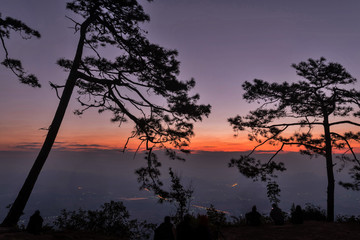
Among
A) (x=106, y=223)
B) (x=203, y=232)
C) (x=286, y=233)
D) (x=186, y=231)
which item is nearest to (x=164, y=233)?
(x=186, y=231)

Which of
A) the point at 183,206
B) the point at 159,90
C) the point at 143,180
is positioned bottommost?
the point at 183,206

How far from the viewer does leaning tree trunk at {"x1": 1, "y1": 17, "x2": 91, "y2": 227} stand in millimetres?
7027

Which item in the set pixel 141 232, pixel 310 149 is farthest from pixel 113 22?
pixel 310 149

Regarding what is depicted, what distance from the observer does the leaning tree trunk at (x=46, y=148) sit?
7027 mm

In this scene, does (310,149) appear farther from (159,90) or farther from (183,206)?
(159,90)

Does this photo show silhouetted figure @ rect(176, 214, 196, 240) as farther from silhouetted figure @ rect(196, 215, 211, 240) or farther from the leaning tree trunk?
the leaning tree trunk

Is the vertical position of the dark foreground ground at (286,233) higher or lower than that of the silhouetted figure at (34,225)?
lower

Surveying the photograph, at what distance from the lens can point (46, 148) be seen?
7832 millimetres

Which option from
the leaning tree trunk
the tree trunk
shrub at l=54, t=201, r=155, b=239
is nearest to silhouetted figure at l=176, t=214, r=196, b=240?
shrub at l=54, t=201, r=155, b=239

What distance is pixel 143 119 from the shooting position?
9664mm

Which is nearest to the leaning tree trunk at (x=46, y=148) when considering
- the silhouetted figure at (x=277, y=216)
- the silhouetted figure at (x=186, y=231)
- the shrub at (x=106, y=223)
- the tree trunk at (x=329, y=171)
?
the shrub at (x=106, y=223)

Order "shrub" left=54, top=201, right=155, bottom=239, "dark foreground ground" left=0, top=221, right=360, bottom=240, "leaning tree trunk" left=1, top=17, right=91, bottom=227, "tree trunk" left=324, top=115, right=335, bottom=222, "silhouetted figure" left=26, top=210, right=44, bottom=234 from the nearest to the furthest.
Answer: "silhouetted figure" left=26, top=210, right=44, bottom=234 < "leaning tree trunk" left=1, top=17, right=91, bottom=227 < "dark foreground ground" left=0, top=221, right=360, bottom=240 < "shrub" left=54, top=201, right=155, bottom=239 < "tree trunk" left=324, top=115, right=335, bottom=222

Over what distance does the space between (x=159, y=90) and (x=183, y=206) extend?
19.3 ft

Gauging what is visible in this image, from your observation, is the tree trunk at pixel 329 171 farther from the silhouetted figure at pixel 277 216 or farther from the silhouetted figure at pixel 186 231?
the silhouetted figure at pixel 186 231
